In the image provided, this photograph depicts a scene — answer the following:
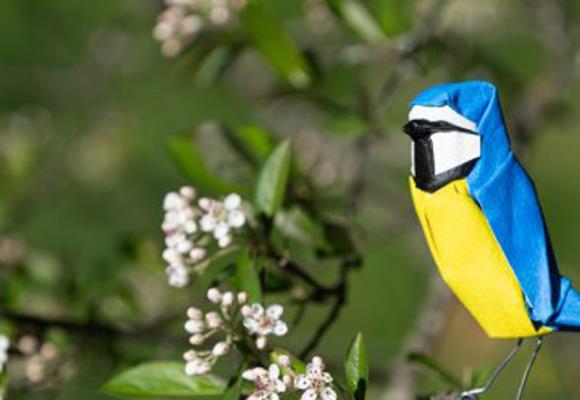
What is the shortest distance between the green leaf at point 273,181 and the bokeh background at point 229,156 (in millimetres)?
188

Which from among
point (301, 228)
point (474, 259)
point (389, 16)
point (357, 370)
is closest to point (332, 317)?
point (301, 228)

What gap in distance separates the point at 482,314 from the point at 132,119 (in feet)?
8.58

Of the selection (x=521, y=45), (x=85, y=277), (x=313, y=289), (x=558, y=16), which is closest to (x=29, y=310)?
(x=85, y=277)

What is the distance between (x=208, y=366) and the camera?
102 centimetres

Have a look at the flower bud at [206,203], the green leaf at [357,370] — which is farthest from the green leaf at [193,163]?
the green leaf at [357,370]

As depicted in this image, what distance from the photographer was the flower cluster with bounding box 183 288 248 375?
100 centimetres

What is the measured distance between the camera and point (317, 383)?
900 mm

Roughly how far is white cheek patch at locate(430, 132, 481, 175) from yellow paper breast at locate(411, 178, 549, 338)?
0.02 metres

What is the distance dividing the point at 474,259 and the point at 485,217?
39 millimetres

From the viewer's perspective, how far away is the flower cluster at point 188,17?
4.59 ft

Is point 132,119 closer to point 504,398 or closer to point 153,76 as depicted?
point 153,76

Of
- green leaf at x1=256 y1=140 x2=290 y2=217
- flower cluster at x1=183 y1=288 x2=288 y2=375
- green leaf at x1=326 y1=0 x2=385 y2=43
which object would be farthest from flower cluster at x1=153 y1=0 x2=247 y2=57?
flower cluster at x1=183 y1=288 x2=288 y2=375

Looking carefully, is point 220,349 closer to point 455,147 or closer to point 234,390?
point 234,390

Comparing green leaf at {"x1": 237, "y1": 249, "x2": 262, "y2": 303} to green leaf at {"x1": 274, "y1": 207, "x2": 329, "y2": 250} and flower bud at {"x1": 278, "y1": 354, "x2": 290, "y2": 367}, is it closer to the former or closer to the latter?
flower bud at {"x1": 278, "y1": 354, "x2": 290, "y2": 367}
